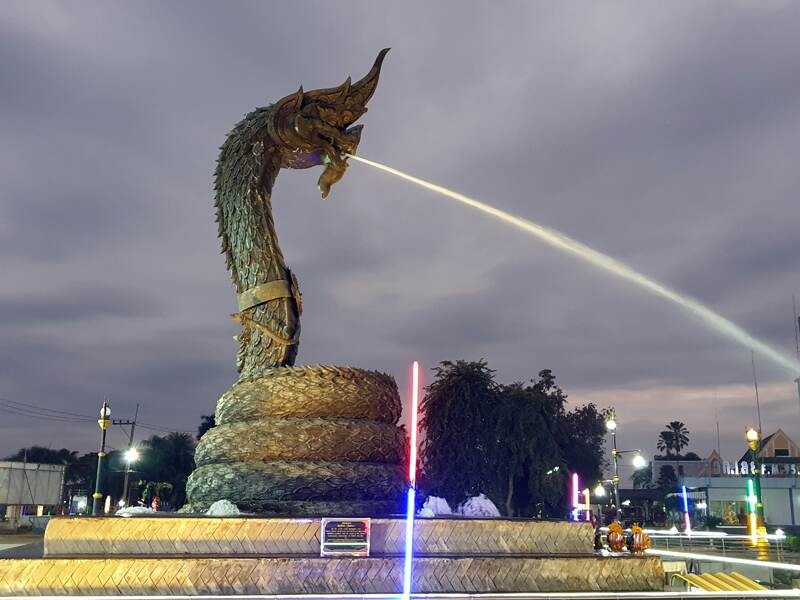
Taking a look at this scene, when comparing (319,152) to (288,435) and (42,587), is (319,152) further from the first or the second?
(42,587)

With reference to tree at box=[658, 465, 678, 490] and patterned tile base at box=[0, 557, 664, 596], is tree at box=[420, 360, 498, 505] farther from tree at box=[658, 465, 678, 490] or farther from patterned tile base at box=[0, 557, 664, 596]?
tree at box=[658, 465, 678, 490]

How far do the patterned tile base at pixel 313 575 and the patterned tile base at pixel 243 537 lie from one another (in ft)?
1.41

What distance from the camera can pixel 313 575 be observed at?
8.88 metres

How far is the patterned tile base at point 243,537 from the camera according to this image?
914cm

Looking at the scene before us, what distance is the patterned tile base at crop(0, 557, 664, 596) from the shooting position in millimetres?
8414

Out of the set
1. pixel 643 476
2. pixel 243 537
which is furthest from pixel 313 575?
pixel 643 476

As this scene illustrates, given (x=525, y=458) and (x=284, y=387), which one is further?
(x=525, y=458)

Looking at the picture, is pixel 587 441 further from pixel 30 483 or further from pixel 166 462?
pixel 30 483

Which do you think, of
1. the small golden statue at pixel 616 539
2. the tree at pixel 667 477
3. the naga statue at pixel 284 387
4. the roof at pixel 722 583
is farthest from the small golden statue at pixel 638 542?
the tree at pixel 667 477

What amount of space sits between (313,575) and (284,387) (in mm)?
3516

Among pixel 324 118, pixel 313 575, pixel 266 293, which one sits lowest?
pixel 313 575

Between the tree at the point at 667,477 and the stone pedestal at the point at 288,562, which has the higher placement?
the tree at the point at 667,477

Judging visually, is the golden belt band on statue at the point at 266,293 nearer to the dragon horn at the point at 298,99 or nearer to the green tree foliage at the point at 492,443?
the dragon horn at the point at 298,99

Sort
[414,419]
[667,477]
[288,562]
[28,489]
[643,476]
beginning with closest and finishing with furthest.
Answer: [414,419]
[288,562]
[28,489]
[667,477]
[643,476]
